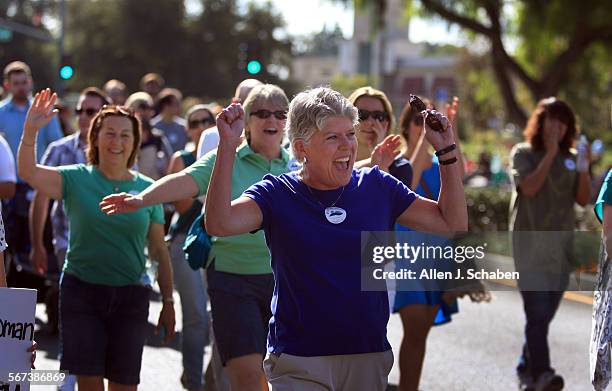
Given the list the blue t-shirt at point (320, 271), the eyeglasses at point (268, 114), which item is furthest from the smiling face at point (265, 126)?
the blue t-shirt at point (320, 271)

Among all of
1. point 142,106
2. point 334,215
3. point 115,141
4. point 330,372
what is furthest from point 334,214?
point 142,106

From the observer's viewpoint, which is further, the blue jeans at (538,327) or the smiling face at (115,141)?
the blue jeans at (538,327)

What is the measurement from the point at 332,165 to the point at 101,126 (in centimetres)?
223

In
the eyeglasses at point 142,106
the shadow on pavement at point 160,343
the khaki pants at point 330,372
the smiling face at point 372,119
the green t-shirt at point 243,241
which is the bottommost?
the khaki pants at point 330,372

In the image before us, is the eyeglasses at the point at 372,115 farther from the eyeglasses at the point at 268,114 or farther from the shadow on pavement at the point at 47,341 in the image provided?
the shadow on pavement at the point at 47,341

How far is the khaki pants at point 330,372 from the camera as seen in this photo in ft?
13.8

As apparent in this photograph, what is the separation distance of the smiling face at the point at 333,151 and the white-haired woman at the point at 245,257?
4.46ft

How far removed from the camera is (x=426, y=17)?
25953 mm

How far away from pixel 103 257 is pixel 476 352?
418cm

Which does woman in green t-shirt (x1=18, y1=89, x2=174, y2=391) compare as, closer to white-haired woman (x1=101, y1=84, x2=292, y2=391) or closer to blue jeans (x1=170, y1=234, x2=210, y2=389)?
white-haired woman (x1=101, y1=84, x2=292, y2=391)

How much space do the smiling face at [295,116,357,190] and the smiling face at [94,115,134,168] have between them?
6.61 feet

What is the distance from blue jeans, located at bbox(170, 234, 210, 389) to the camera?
739 cm

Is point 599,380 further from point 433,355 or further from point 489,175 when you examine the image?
point 489,175

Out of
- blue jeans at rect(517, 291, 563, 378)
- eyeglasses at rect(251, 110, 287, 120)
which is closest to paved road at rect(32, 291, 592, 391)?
blue jeans at rect(517, 291, 563, 378)
